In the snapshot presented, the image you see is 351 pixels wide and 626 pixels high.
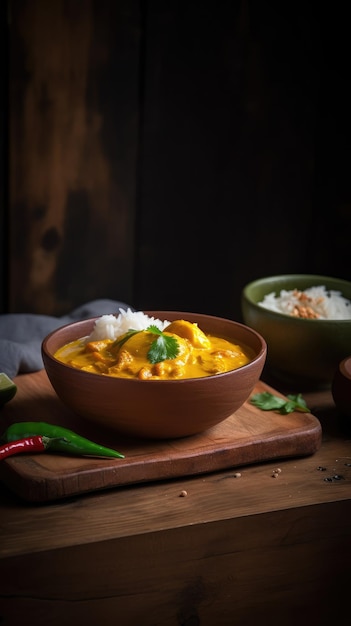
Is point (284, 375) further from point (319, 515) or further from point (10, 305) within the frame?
point (10, 305)

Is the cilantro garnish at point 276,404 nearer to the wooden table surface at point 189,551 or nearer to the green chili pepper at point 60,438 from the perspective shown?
the wooden table surface at point 189,551

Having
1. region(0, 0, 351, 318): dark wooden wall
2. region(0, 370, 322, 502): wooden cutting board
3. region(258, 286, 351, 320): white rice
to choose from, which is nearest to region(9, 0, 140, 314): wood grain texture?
region(0, 0, 351, 318): dark wooden wall

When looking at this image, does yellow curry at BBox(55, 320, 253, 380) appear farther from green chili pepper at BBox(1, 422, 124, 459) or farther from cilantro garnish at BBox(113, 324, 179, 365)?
green chili pepper at BBox(1, 422, 124, 459)

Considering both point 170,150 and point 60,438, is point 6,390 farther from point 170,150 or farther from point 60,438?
point 170,150

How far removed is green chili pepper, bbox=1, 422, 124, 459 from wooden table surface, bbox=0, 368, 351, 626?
82 millimetres

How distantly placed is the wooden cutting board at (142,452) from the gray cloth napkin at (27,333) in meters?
0.12

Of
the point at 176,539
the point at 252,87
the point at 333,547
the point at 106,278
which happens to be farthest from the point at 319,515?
the point at 252,87

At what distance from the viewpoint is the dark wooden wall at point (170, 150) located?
2.56 meters

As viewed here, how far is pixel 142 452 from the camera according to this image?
1665 millimetres

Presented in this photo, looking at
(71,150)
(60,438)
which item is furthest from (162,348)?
(71,150)

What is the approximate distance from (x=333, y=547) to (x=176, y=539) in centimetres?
35

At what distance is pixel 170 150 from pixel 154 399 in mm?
1349

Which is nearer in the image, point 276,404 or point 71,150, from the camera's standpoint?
point 276,404

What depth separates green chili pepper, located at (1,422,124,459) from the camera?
5.34ft
